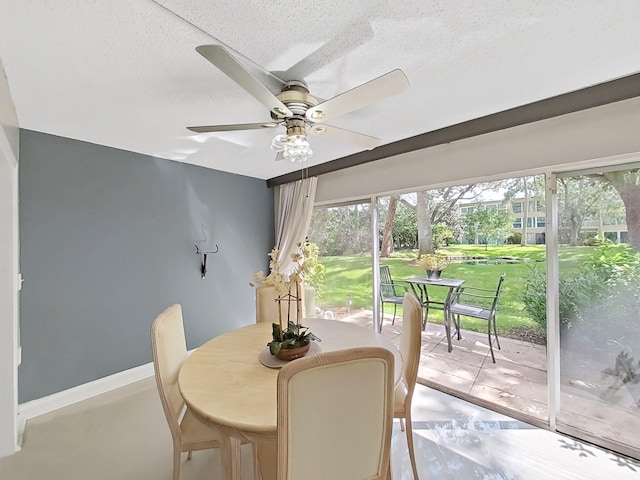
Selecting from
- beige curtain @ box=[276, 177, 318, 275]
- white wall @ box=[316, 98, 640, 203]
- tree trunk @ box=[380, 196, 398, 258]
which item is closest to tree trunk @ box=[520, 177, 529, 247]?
white wall @ box=[316, 98, 640, 203]

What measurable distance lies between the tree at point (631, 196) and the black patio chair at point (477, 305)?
0.81 metres

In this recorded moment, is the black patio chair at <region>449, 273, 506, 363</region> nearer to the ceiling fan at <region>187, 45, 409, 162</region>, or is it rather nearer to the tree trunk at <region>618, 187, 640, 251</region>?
the tree trunk at <region>618, 187, 640, 251</region>

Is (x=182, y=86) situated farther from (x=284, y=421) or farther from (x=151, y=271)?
(x=151, y=271)

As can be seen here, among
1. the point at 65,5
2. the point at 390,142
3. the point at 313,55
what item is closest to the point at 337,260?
the point at 390,142

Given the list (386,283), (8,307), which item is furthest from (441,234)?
(8,307)

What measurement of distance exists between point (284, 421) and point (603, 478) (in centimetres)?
210

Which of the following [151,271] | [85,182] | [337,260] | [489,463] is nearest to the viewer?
[489,463]

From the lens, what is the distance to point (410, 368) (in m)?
1.70

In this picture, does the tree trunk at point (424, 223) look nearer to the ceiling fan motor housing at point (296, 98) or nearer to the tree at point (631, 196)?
the tree at point (631, 196)

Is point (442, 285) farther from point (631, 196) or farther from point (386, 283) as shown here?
point (631, 196)

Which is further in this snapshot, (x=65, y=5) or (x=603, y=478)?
(x=603, y=478)

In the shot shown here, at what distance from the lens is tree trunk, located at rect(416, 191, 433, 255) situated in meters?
2.80

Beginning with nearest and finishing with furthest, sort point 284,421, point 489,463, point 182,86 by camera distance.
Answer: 1. point 284,421
2. point 182,86
3. point 489,463

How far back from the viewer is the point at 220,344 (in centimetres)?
183
